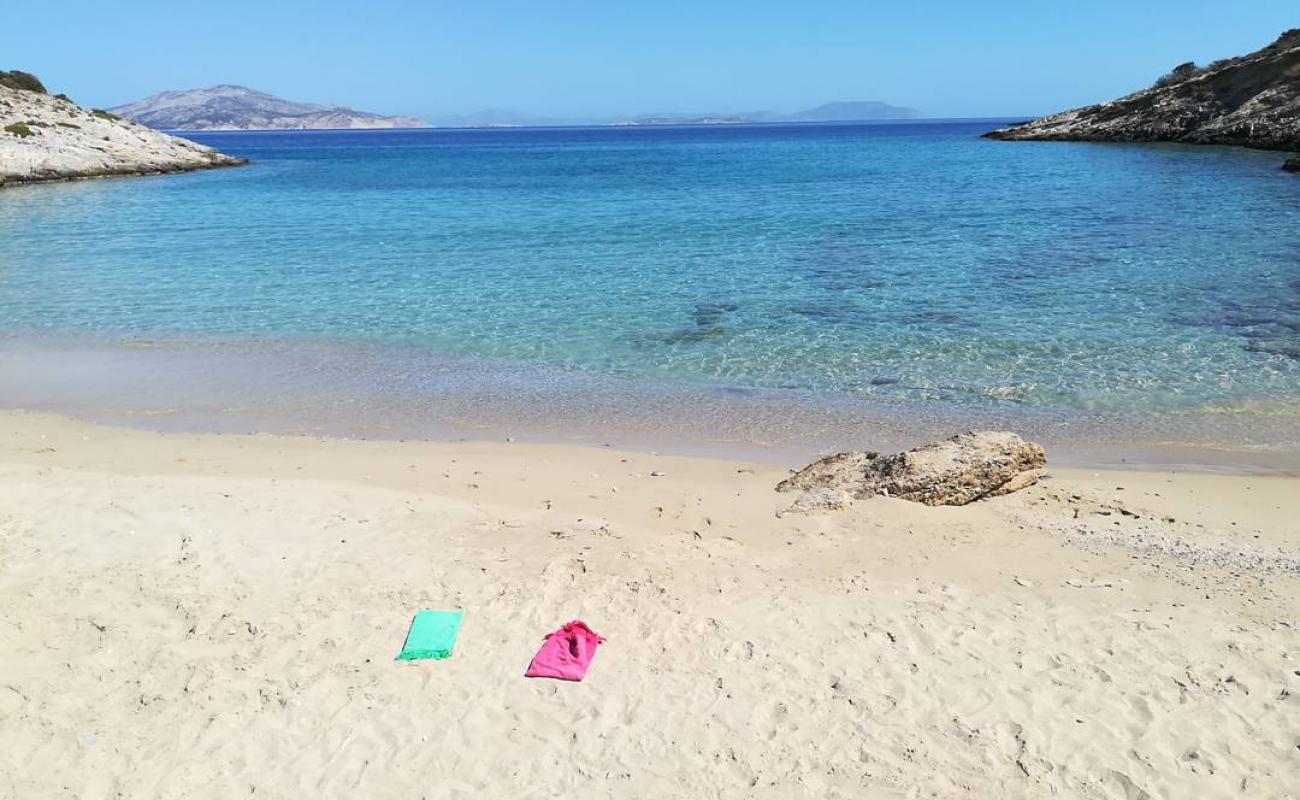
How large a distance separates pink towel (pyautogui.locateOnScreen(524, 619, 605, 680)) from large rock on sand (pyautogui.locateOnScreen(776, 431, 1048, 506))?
313cm

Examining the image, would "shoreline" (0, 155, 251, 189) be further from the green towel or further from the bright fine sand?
the green towel

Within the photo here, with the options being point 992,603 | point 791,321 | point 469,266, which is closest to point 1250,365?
point 791,321

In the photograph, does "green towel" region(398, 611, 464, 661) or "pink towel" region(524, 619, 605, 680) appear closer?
"pink towel" region(524, 619, 605, 680)

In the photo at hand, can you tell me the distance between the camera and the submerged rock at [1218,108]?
4994cm

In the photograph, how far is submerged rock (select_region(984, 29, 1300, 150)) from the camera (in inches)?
1966

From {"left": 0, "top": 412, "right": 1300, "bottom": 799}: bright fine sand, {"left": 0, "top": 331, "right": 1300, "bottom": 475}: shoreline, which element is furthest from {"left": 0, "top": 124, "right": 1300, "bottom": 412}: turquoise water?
{"left": 0, "top": 412, "right": 1300, "bottom": 799}: bright fine sand

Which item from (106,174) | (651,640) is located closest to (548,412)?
(651,640)

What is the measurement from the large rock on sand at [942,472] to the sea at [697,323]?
1567mm

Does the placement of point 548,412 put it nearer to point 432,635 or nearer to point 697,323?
point 697,323

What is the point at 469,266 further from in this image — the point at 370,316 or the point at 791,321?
the point at 791,321

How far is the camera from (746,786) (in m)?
4.53

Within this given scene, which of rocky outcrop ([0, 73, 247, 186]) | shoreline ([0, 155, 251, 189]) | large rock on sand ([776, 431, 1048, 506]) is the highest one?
rocky outcrop ([0, 73, 247, 186])

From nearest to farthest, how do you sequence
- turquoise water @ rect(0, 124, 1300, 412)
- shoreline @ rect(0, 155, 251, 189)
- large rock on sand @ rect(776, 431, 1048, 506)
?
1. large rock on sand @ rect(776, 431, 1048, 506)
2. turquoise water @ rect(0, 124, 1300, 412)
3. shoreline @ rect(0, 155, 251, 189)

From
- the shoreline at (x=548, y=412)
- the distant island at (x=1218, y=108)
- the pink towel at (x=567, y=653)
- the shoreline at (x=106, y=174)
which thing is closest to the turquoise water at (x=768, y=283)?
the shoreline at (x=548, y=412)
